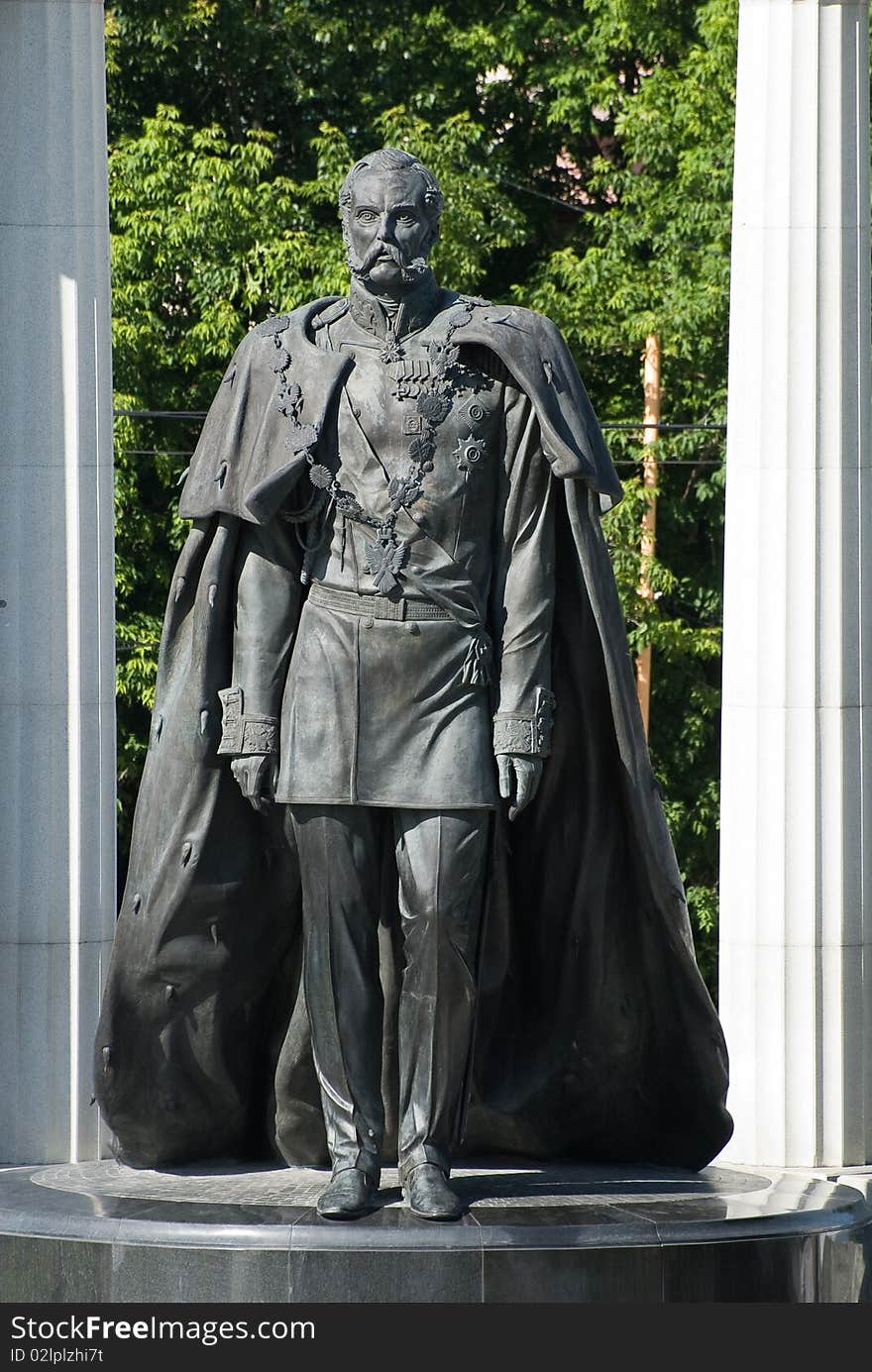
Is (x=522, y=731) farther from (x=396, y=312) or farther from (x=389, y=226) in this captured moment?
(x=389, y=226)

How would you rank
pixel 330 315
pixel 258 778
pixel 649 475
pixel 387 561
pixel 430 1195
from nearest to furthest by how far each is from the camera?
pixel 430 1195 → pixel 387 561 → pixel 258 778 → pixel 330 315 → pixel 649 475

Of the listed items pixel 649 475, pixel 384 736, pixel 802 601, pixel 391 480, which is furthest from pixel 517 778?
pixel 649 475

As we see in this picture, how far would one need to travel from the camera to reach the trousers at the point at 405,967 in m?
9.83

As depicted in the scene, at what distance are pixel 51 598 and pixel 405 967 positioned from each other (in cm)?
780

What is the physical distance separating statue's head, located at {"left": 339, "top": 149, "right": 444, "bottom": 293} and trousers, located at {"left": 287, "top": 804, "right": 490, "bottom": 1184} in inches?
73.8

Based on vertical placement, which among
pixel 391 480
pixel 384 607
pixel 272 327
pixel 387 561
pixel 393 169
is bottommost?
pixel 384 607

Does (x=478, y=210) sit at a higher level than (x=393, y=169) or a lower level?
higher

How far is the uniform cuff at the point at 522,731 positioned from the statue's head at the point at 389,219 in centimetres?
154

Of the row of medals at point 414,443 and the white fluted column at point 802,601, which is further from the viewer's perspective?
the white fluted column at point 802,601

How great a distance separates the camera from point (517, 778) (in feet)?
32.4

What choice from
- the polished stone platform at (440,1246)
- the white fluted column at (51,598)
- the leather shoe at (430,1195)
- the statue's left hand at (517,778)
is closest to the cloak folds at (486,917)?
the statue's left hand at (517,778)

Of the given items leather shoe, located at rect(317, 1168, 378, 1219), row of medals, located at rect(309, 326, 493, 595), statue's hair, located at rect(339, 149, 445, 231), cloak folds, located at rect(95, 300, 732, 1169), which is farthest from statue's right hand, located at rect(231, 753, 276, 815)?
statue's hair, located at rect(339, 149, 445, 231)

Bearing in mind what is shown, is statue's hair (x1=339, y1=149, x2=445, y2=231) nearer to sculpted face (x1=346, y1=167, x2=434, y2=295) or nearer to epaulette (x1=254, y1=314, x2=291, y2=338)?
sculpted face (x1=346, y1=167, x2=434, y2=295)

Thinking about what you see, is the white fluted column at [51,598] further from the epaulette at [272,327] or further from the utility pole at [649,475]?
the utility pole at [649,475]
